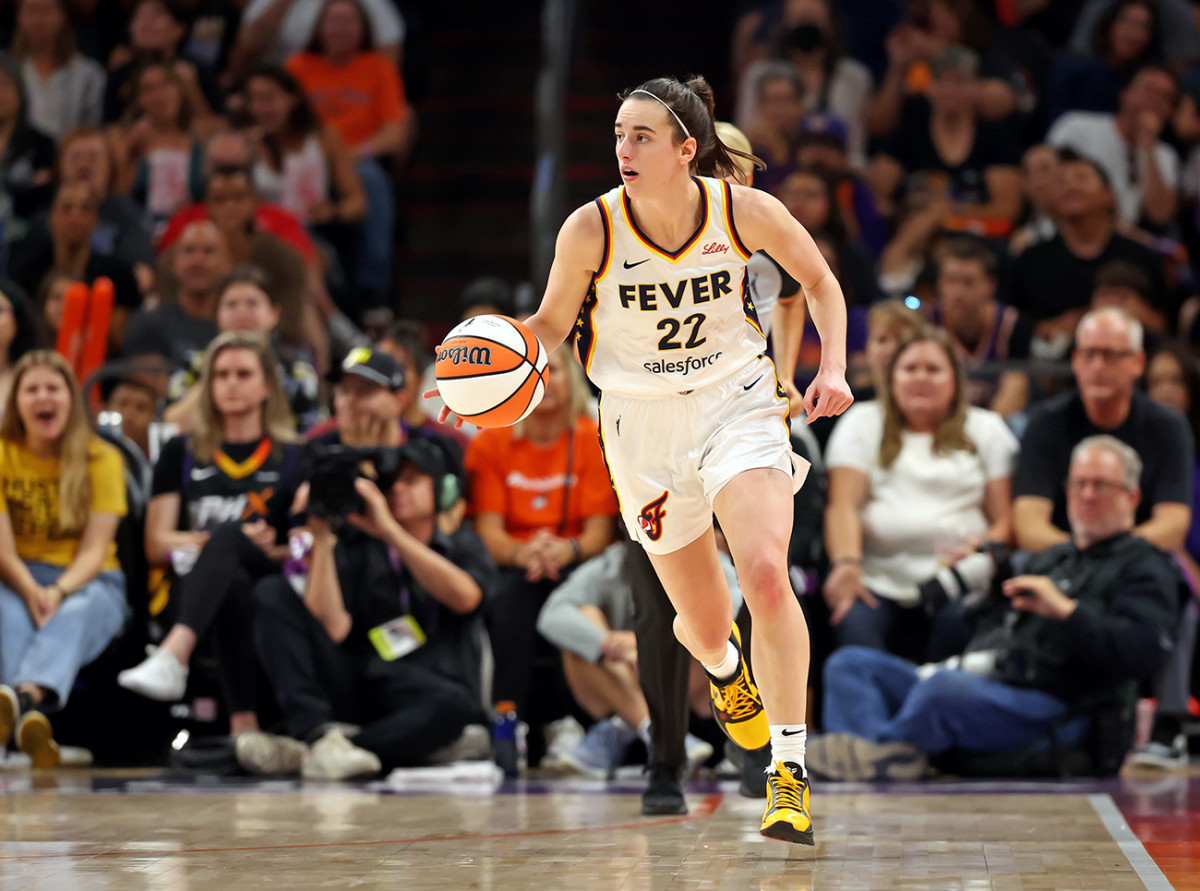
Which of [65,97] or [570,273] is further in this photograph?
[65,97]

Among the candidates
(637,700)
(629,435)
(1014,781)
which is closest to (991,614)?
(1014,781)

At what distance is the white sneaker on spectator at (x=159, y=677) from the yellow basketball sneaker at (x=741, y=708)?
2.52 metres

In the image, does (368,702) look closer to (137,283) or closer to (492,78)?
(137,283)

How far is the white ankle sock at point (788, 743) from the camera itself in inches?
170

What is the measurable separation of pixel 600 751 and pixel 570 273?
2.64 metres

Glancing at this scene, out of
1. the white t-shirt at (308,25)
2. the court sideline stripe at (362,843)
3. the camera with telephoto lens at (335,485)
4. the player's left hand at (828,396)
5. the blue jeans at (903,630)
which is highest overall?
the white t-shirt at (308,25)

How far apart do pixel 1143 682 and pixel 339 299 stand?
17.6 ft

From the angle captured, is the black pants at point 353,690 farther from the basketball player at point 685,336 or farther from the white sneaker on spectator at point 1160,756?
the white sneaker on spectator at point 1160,756

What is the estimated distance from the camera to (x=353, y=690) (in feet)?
22.3

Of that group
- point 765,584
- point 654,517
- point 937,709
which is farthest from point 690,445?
point 937,709

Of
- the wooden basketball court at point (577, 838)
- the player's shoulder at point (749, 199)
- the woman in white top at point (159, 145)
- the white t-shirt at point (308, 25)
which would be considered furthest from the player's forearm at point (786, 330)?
the white t-shirt at point (308, 25)

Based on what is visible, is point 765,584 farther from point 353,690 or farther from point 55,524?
point 55,524

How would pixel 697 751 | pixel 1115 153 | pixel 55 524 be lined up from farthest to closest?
pixel 1115 153 → pixel 55 524 → pixel 697 751

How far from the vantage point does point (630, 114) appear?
4.46 metres
